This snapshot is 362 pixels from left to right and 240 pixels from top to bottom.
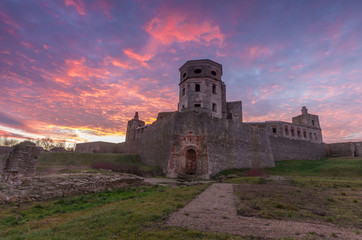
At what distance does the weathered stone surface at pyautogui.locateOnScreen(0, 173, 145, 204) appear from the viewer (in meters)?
8.69

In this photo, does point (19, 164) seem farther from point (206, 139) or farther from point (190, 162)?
point (206, 139)

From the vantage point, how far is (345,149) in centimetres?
4244

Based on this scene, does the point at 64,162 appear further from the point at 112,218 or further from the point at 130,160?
the point at 112,218

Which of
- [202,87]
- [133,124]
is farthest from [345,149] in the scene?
[133,124]

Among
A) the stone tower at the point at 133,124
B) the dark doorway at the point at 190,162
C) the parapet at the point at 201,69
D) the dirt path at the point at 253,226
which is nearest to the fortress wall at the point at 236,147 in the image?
the dark doorway at the point at 190,162

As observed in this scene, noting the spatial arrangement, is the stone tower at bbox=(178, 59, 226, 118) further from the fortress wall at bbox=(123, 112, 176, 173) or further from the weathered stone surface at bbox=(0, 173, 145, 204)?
the weathered stone surface at bbox=(0, 173, 145, 204)

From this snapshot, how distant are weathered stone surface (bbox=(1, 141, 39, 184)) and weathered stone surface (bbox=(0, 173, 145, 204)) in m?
0.70

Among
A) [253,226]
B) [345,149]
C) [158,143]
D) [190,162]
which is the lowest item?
[253,226]

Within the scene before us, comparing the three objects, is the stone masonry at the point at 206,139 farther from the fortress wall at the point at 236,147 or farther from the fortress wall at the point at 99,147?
the fortress wall at the point at 99,147

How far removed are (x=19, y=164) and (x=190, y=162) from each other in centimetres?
1603

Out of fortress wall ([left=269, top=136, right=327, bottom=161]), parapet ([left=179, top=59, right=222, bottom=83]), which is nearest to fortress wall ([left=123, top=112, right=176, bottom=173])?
parapet ([left=179, top=59, right=222, bottom=83])

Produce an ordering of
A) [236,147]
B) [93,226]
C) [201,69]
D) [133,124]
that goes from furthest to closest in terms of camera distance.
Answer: [133,124], [201,69], [236,147], [93,226]

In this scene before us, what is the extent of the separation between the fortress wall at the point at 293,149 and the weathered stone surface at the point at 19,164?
35.2 m

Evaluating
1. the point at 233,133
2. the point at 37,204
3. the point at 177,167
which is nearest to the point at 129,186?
the point at 37,204
